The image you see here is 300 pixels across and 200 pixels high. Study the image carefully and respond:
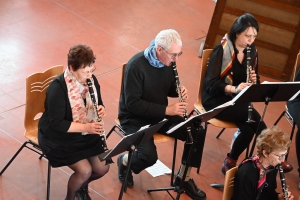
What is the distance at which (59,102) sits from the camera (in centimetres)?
354

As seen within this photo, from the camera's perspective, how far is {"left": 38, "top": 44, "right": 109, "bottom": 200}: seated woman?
3.54 m

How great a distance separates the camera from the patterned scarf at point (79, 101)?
3.57 meters

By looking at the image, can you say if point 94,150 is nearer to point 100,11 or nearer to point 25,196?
point 25,196

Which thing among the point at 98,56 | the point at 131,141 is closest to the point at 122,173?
the point at 131,141

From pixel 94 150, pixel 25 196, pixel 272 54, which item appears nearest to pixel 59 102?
pixel 94 150

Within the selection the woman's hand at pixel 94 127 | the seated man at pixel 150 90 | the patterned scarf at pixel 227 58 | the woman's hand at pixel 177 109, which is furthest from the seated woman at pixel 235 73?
the woman's hand at pixel 94 127

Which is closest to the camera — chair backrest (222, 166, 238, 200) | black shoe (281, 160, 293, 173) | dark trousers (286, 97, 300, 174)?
chair backrest (222, 166, 238, 200)

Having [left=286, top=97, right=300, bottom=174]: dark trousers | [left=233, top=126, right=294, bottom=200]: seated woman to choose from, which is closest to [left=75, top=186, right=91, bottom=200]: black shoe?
[left=233, top=126, right=294, bottom=200]: seated woman

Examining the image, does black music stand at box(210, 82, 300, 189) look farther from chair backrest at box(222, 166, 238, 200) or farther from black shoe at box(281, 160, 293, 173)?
black shoe at box(281, 160, 293, 173)

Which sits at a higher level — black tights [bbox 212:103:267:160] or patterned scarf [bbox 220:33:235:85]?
patterned scarf [bbox 220:33:235:85]

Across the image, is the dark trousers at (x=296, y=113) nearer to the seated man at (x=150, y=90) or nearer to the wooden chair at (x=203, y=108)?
the wooden chair at (x=203, y=108)

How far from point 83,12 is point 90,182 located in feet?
10.6

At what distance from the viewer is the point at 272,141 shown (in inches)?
138

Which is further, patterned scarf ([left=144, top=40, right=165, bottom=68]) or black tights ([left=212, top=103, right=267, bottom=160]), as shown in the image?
black tights ([left=212, top=103, right=267, bottom=160])
